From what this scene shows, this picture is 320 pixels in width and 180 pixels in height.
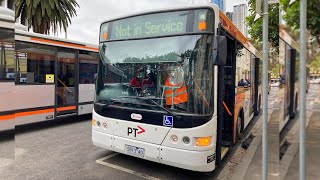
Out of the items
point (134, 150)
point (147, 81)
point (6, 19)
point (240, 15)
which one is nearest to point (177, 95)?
point (147, 81)

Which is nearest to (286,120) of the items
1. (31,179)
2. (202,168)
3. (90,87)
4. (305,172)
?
(305,172)

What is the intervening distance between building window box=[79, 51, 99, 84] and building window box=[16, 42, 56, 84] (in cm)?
114

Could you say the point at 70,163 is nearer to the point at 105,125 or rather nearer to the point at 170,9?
the point at 105,125

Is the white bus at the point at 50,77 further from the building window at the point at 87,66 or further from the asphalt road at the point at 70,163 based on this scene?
the asphalt road at the point at 70,163

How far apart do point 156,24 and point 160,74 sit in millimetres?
823

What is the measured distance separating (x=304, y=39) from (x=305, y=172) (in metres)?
0.96

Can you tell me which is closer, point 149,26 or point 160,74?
point 160,74

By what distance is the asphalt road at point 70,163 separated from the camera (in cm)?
423

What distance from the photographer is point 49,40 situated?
760 cm

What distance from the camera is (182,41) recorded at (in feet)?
12.6

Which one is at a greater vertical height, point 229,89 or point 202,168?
point 229,89

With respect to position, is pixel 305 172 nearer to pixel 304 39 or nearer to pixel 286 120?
pixel 286 120

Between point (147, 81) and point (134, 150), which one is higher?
point (147, 81)

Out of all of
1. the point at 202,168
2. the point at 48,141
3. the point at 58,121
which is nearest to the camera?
the point at 202,168
